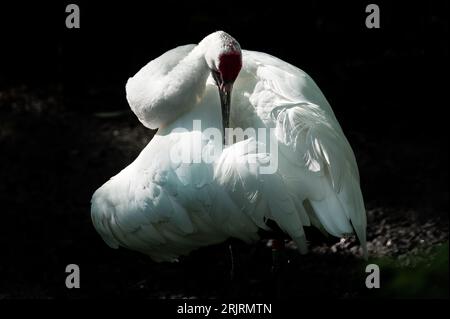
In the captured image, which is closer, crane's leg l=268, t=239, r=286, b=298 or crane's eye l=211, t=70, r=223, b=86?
crane's eye l=211, t=70, r=223, b=86

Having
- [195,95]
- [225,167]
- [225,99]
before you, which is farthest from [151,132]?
[225,167]

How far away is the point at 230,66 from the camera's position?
3818 millimetres

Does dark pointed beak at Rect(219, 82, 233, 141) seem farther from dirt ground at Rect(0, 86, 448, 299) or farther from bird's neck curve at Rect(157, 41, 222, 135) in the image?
dirt ground at Rect(0, 86, 448, 299)

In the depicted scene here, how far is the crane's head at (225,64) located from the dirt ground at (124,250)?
0.70 meters

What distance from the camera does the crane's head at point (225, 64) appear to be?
3.82 metres

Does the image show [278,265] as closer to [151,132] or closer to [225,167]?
[225,167]

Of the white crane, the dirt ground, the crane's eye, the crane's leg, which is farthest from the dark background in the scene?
the crane's eye

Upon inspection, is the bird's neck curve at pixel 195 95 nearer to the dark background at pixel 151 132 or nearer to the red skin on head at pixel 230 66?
the red skin on head at pixel 230 66

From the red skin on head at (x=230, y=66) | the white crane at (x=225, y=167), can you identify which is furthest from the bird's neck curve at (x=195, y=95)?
the red skin on head at (x=230, y=66)

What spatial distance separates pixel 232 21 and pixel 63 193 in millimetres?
1860

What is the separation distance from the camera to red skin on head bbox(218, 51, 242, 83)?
382cm

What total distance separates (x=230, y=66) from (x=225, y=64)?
3 centimetres

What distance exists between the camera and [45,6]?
691 centimetres
